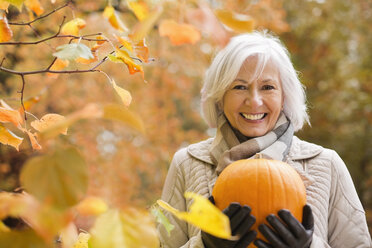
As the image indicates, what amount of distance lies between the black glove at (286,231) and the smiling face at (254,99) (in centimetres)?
50

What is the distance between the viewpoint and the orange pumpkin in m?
1.27

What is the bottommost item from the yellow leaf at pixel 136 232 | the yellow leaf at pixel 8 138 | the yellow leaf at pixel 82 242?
the yellow leaf at pixel 82 242

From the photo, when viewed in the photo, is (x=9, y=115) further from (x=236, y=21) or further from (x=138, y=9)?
(x=236, y=21)

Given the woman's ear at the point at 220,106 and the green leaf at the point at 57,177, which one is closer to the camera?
the green leaf at the point at 57,177

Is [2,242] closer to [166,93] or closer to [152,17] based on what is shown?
[152,17]

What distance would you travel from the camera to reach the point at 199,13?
0.58 m

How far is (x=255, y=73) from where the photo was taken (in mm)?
1682

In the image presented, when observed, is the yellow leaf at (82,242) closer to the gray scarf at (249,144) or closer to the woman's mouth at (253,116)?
the gray scarf at (249,144)

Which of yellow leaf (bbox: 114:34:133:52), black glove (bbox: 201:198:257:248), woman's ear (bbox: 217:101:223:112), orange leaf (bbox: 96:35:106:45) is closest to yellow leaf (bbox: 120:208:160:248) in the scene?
yellow leaf (bbox: 114:34:133:52)

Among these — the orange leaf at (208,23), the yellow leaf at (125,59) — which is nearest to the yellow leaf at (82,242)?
the yellow leaf at (125,59)

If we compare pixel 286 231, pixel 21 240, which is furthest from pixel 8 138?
pixel 286 231

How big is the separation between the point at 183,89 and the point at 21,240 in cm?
757

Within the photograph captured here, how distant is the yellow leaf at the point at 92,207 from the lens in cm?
54

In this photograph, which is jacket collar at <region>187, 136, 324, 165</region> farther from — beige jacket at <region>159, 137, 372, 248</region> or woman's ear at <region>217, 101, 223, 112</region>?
woman's ear at <region>217, 101, 223, 112</region>
